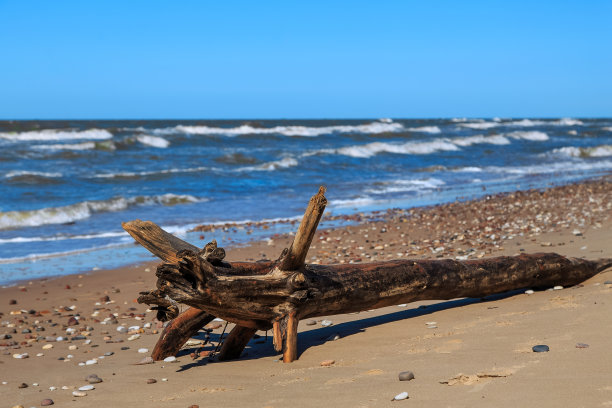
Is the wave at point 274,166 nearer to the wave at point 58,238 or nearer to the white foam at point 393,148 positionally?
the white foam at point 393,148

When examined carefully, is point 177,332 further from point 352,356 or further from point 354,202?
point 354,202

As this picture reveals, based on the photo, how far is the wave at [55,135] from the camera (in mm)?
46281

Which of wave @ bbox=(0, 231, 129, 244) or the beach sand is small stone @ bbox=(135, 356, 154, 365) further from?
wave @ bbox=(0, 231, 129, 244)

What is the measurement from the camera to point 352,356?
4.68 meters

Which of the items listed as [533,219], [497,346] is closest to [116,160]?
[533,219]

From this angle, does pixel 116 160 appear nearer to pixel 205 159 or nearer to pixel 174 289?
pixel 205 159

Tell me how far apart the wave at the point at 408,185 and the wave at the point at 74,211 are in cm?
613

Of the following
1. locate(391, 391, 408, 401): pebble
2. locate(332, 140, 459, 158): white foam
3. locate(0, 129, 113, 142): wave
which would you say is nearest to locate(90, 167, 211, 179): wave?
locate(332, 140, 459, 158): white foam

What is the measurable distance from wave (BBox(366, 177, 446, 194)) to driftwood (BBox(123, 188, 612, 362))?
14.7 m

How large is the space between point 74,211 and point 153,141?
87.6ft

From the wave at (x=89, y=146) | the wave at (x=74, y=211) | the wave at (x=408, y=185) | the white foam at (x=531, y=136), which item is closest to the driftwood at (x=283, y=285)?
the wave at (x=74, y=211)

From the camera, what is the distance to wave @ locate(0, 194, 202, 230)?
1459 centimetres

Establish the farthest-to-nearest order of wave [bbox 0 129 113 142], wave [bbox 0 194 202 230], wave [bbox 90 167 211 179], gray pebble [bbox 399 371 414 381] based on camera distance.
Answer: wave [bbox 0 129 113 142] → wave [bbox 90 167 211 179] → wave [bbox 0 194 202 230] → gray pebble [bbox 399 371 414 381]


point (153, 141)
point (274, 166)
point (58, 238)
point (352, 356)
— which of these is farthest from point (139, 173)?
point (352, 356)
